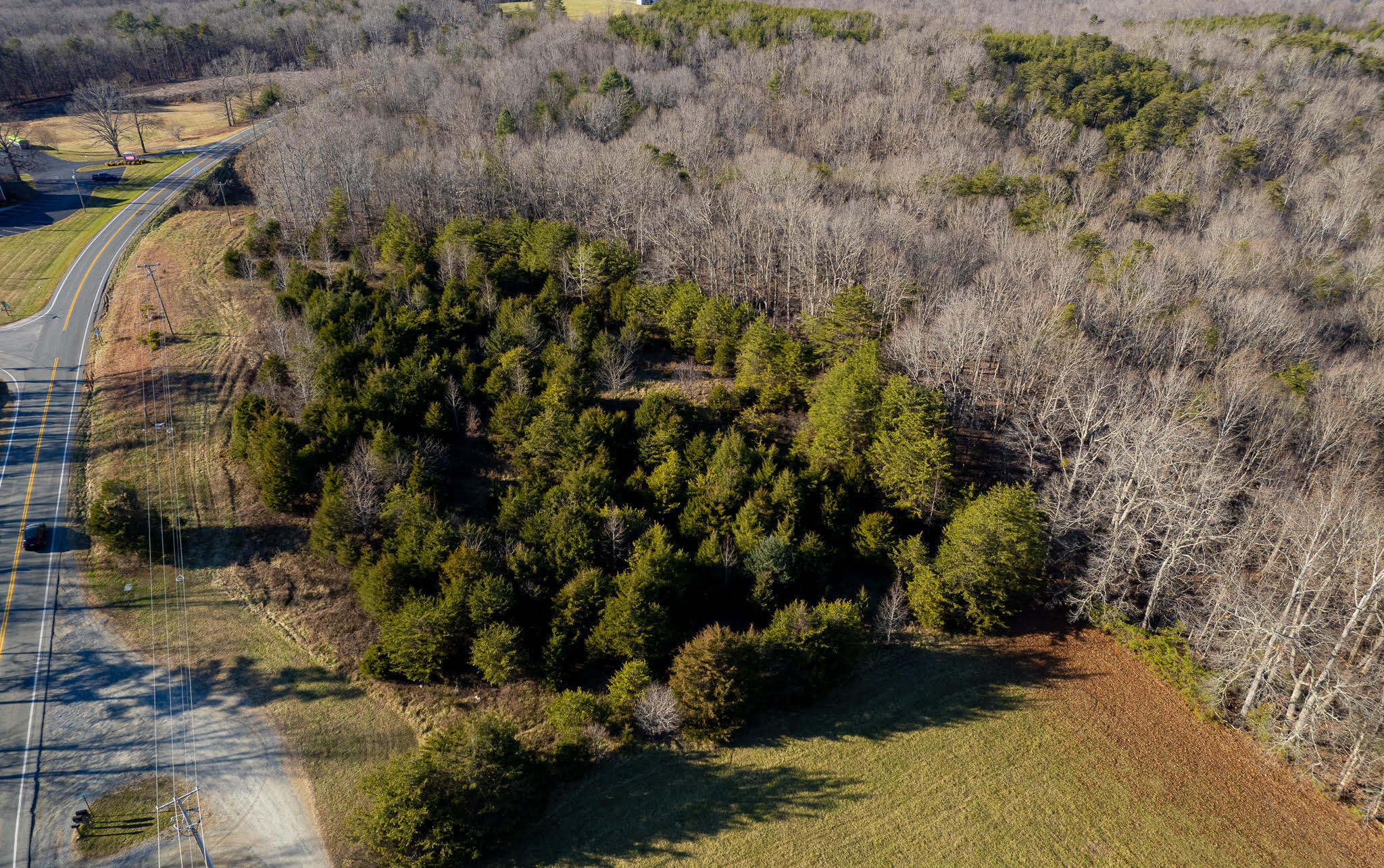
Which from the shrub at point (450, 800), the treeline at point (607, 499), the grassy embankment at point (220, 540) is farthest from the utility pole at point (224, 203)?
the shrub at point (450, 800)

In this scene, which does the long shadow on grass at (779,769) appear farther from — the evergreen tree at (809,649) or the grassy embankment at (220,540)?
the grassy embankment at (220,540)

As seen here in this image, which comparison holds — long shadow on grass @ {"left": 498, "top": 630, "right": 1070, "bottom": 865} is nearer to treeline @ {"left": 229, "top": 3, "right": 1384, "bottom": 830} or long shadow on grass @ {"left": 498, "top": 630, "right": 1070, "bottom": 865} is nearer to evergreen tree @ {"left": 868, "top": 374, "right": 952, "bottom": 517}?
treeline @ {"left": 229, "top": 3, "right": 1384, "bottom": 830}

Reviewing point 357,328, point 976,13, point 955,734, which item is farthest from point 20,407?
point 976,13

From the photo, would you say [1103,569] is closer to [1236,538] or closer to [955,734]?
[1236,538]

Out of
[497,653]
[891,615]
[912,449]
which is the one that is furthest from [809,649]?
[497,653]

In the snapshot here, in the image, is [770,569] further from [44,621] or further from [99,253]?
[99,253]
